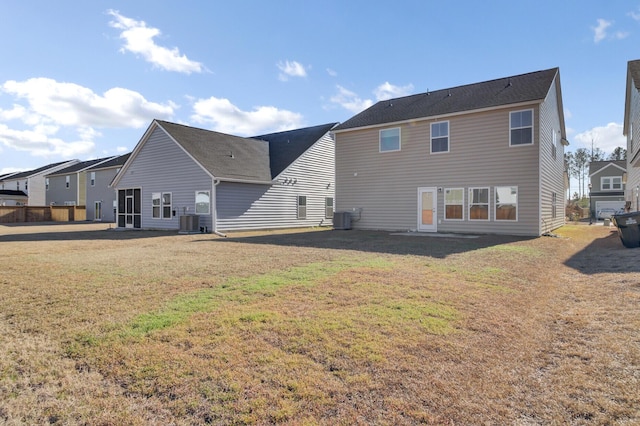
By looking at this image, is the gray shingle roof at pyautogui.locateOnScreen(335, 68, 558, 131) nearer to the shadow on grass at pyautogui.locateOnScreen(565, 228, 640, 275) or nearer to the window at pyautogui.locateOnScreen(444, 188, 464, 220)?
the window at pyautogui.locateOnScreen(444, 188, 464, 220)

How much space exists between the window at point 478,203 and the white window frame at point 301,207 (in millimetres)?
10471

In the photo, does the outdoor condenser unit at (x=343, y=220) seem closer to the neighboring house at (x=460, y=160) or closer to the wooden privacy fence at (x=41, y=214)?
the neighboring house at (x=460, y=160)

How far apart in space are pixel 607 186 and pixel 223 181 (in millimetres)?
42275

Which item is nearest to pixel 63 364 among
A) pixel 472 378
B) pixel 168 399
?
pixel 168 399

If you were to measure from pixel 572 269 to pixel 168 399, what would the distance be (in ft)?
27.6

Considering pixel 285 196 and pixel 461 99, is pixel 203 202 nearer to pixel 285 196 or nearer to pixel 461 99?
pixel 285 196

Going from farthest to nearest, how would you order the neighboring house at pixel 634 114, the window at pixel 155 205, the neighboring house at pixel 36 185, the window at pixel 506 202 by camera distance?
the neighboring house at pixel 36 185 → the window at pixel 155 205 → the neighboring house at pixel 634 114 → the window at pixel 506 202

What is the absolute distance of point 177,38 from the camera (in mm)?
13211

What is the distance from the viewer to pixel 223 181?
17844mm

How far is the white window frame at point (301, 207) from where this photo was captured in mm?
22163

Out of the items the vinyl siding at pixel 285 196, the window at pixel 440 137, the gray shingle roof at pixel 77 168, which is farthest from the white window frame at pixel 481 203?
the gray shingle roof at pixel 77 168

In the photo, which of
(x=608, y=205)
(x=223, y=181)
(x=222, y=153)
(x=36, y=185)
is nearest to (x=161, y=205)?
(x=222, y=153)

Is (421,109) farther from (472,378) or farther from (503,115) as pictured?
(472,378)

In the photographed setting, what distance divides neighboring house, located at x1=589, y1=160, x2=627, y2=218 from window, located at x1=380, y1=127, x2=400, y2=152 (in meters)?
32.3
